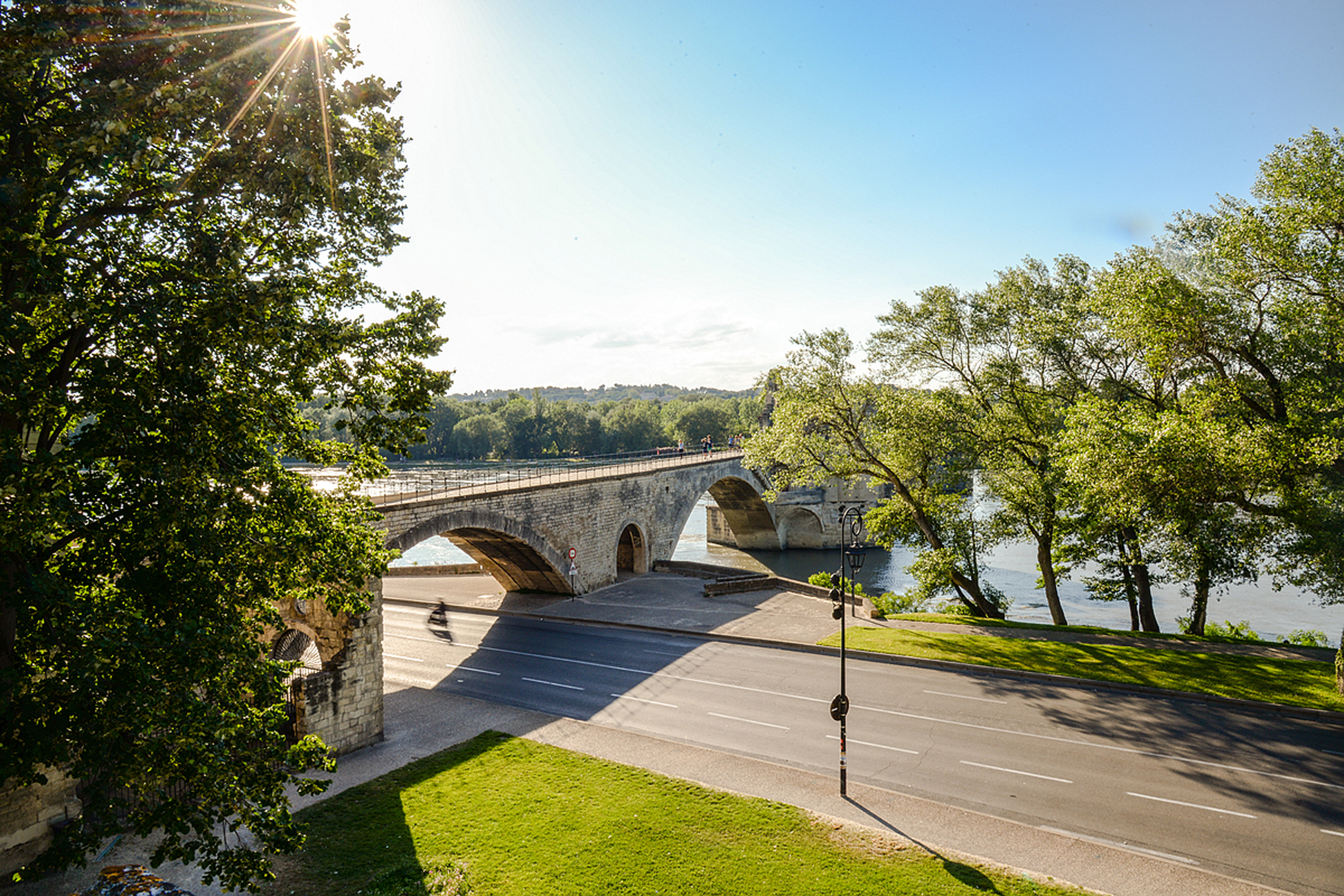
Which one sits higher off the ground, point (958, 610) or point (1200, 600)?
point (1200, 600)

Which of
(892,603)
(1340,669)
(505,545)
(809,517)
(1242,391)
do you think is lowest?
(892,603)

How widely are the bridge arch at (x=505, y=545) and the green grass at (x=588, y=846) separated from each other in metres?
11.7

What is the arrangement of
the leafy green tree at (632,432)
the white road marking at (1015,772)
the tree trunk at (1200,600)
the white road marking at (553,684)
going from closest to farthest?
the white road marking at (1015,772)
the white road marking at (553,684)
the tree trunk at (1200,600)
the leafy green tree at (632,432)

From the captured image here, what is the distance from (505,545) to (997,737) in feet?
70.3

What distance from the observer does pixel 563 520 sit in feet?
106

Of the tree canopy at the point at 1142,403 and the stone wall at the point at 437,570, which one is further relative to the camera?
the stone wall at the point at 437,570

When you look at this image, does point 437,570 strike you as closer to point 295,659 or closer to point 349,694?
point 295,659

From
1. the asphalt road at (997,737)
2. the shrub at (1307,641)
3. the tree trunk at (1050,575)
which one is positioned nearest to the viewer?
the asphalt road at (997,737)

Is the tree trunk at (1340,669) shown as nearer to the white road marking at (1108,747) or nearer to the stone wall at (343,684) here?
the white road marking at (1108,747)

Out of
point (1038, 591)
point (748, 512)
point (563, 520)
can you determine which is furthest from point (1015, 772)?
point (748, 512)

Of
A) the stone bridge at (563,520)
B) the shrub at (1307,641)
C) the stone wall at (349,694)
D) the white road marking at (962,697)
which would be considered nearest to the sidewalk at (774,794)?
the stone wall at (349,694)

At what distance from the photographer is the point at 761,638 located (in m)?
24.6

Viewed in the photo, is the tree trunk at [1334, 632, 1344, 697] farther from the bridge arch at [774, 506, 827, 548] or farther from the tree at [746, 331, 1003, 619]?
the bridge arch at [774, 506, 827, 548]

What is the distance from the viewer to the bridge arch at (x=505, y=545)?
2502cm
